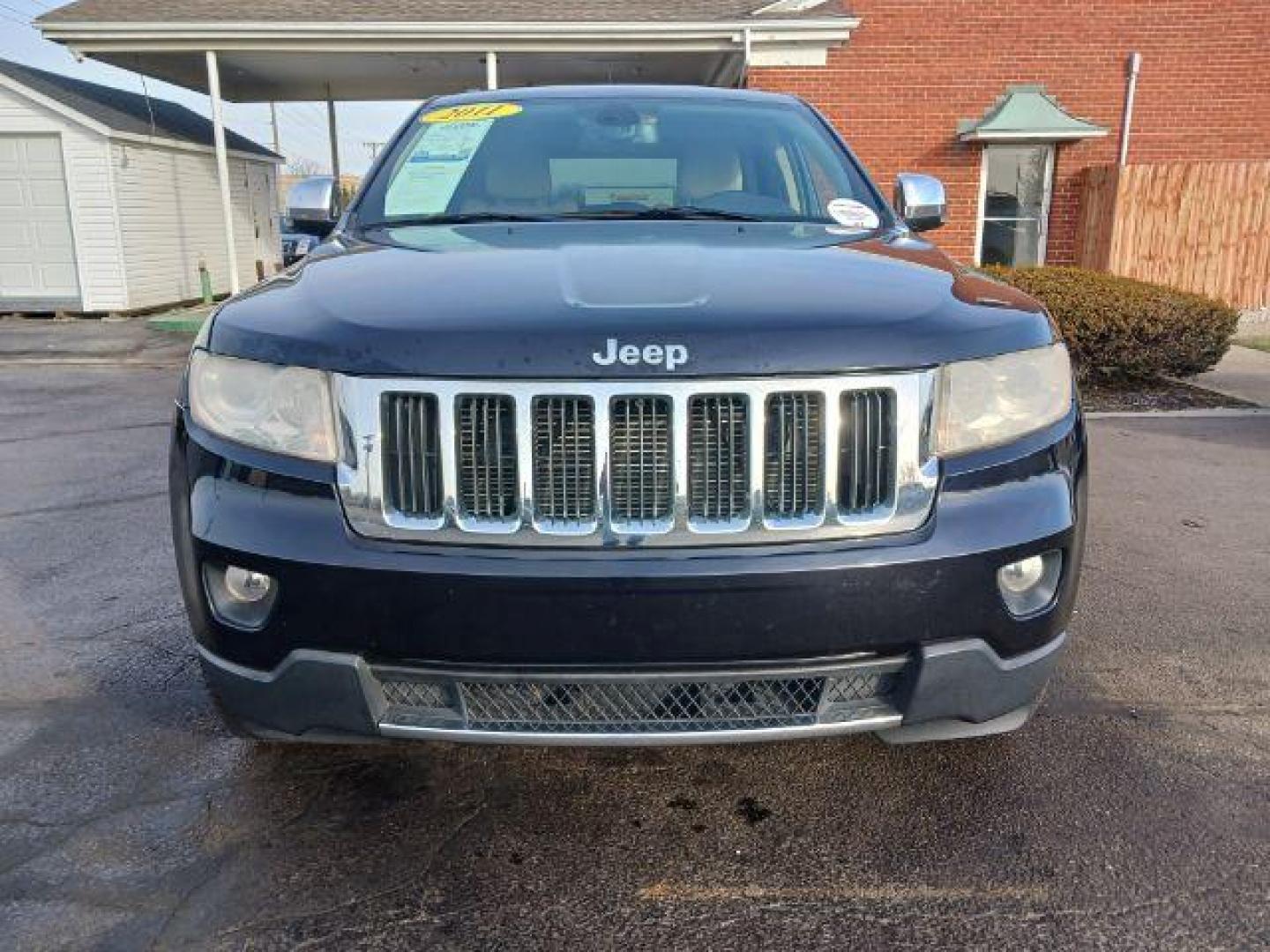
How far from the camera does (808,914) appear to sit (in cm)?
196

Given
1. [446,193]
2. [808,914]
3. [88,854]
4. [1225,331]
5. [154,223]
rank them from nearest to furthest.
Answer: [808,914]
[88,854]
[446,193]
[1225,331]
[154,223]

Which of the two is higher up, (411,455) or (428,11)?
(428,11)

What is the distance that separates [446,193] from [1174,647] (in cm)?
283

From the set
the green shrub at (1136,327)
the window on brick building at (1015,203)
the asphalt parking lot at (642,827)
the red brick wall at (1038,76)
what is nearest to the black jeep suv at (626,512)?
the asphalt parking lot at (642,827)

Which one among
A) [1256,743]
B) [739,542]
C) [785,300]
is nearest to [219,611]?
[739,542]

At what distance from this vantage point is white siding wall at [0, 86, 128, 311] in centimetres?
1365

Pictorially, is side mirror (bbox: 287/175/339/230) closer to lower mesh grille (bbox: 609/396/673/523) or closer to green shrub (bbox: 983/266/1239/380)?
lower mesh grille (bbox: 609/396/673/523)

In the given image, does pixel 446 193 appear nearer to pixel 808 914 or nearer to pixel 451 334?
pixel 451 334

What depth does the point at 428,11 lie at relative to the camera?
12.1 m

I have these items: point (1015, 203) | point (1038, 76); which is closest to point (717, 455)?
point (1015, 203)

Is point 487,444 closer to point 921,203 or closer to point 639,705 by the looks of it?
point 639,705

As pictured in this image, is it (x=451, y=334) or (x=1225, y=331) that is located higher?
(x=451, y=334)

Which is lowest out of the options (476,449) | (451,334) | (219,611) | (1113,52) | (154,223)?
(154,223)

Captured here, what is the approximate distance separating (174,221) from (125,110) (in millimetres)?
2216
